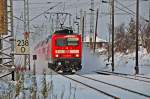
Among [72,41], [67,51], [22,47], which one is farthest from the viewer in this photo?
[72,41]

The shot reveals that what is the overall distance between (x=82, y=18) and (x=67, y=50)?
4450 centimetres

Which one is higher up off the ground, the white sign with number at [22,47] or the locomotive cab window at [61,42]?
the locomotive cab window at [61,42]

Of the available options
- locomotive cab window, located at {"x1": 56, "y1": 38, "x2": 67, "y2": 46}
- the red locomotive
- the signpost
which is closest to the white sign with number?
the signpost

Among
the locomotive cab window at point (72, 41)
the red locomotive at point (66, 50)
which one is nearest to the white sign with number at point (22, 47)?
the red locomotive at point (66, 50)

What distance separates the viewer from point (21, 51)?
20.2 m

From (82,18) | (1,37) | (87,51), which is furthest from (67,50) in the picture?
(82,18)

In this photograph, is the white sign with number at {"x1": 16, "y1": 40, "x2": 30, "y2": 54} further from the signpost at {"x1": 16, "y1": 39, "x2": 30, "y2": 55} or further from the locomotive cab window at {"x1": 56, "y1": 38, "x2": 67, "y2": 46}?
the locomotive cab window at {"x1": 56, "y1": 38, "x2": 67, "y2": 46}

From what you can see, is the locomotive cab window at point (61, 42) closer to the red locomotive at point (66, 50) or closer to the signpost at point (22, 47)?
the red locomotive at point (66, 50)

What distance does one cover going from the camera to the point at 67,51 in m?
33.8

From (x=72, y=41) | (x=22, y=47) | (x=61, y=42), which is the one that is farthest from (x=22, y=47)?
(x=72, y=41)

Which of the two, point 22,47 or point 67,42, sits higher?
point 67,42

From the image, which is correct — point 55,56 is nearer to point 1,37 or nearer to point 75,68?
point 75,68

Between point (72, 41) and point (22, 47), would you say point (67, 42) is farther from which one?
point (22, 47)

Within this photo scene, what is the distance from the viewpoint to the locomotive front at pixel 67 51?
109 feet
